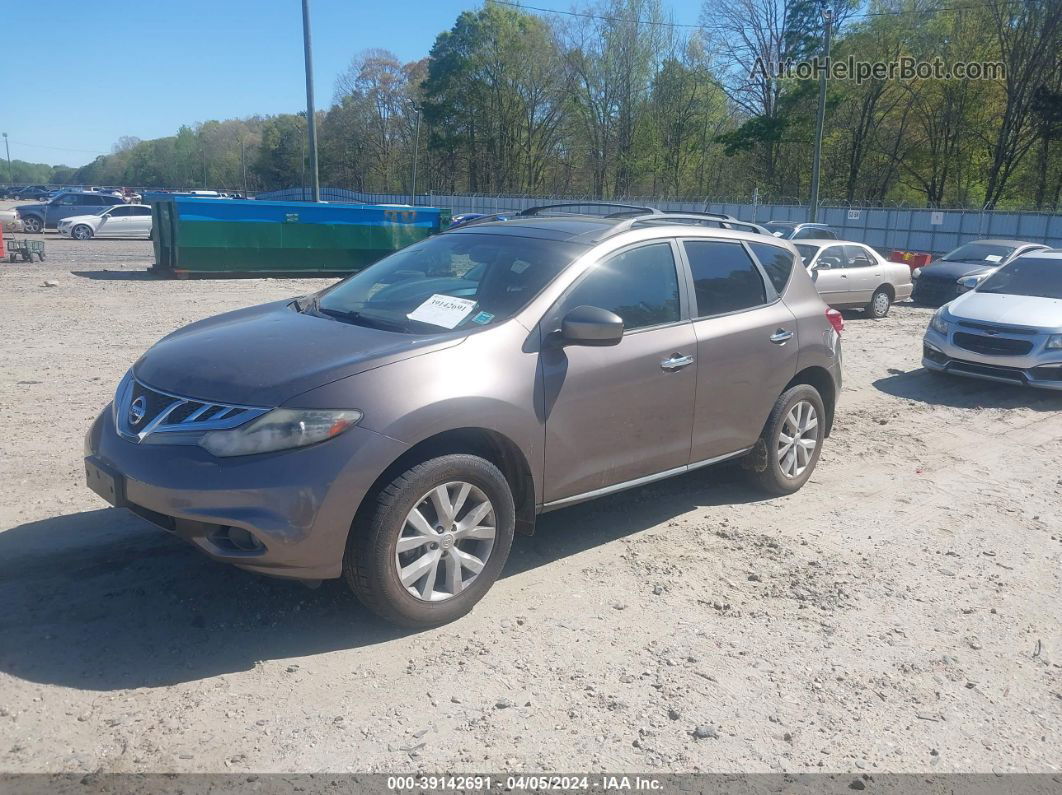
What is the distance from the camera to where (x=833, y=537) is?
521cm

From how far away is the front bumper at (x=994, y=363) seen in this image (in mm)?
9156

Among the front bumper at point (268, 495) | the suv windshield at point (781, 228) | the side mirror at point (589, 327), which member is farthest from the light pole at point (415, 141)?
the front bumper at point (268, 495)

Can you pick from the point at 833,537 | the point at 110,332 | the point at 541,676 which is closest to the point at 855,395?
the point at 833,537

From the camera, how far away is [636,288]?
478 cm

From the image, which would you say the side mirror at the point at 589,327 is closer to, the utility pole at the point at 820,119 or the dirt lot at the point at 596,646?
the dirt lot at the point at 596,646

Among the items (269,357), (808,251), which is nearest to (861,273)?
(808,251)

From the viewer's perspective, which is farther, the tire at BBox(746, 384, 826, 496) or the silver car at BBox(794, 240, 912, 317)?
the silver car at BBox(794, 240, 912, 317)

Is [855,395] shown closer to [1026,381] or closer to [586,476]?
[1026,381]

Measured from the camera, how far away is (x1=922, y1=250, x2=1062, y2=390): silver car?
30.1 ft

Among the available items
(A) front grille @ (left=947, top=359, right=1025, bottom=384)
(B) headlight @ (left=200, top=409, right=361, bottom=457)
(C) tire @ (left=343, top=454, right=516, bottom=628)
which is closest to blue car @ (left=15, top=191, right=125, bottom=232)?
(A) front grille @ (left=947, top=359, right=1025, bottom=384)

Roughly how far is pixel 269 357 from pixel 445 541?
1.13 m

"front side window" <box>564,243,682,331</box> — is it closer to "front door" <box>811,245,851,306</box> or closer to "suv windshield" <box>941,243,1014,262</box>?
"front door" <box>811,245,851,306</box>

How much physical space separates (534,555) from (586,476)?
638mm

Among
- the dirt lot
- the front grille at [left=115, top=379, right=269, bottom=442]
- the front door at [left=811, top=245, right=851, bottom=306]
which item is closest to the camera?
the dirt lot
